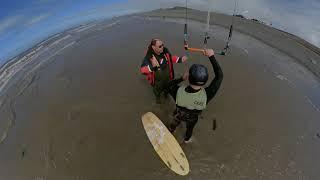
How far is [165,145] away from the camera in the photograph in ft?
21.0

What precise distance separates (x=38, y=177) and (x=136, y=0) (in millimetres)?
8663

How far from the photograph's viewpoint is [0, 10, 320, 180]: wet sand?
6500 mm

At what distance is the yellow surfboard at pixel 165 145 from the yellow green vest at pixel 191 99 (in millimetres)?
968

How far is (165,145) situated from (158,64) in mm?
1482

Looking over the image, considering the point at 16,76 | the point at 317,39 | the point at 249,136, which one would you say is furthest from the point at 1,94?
the point at 317,39

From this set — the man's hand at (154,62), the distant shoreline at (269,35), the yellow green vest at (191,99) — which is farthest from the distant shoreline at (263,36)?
the man's hand at (154,62)

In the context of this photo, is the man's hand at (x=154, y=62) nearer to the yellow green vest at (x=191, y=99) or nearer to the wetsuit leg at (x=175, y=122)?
the yellow green vest at (x=191, y=99)

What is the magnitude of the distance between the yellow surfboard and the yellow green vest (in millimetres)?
968

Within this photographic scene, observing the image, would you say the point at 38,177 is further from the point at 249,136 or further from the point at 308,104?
the point at 308,104

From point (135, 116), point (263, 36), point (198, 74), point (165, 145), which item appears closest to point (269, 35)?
point (263, 36)

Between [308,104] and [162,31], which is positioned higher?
[162,31]

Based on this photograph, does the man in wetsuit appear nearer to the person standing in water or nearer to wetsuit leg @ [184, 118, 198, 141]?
wetsuit leg @ [184, 118, 198, 141]

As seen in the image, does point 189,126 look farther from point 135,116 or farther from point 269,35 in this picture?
point 269,35

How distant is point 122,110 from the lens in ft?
25.2
